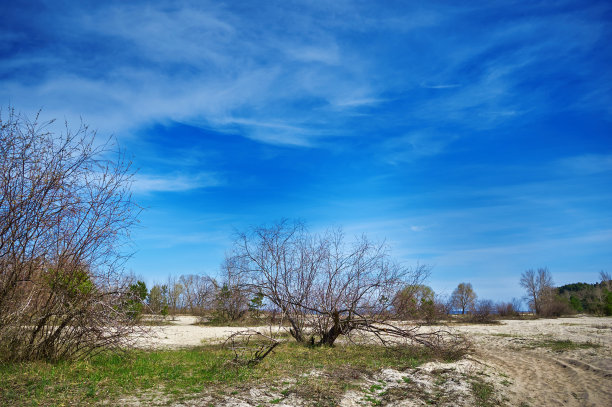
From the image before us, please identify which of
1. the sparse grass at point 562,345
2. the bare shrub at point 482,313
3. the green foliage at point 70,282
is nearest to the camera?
the green foliage at point 70,282

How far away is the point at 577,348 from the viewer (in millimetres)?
14828

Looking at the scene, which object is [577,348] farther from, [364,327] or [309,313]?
[309,313]

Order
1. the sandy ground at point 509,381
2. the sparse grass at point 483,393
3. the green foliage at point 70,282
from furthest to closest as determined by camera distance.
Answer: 1. the green foliage at point 70,282
2. the sparse grass at point 483,393
3. the sandy ground at point 509,381

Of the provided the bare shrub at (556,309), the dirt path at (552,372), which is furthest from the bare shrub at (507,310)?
the dirt path at (552,372)

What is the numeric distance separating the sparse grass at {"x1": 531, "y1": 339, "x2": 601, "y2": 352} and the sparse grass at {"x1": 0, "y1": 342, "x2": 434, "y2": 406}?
615 centimetres

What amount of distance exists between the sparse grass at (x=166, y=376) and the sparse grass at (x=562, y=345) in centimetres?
615

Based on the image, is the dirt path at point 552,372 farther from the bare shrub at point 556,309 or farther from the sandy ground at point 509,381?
the bare shrub at point 556,309

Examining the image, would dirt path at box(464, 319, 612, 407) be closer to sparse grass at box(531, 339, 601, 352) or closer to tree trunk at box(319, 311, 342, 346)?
sparse grass at box(531, 339, 601, 352)

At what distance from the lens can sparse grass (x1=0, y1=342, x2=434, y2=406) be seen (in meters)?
7.18

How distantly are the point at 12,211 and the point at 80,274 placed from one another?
Result: 1.98 meters

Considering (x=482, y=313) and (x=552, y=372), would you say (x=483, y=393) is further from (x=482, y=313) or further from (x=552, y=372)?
(x=482, y=313)

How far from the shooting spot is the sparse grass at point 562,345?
15.0m

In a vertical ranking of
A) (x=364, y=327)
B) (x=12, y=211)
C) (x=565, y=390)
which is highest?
(x=12, y=211)

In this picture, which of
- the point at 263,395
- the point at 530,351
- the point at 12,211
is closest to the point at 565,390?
the point at 530,351
